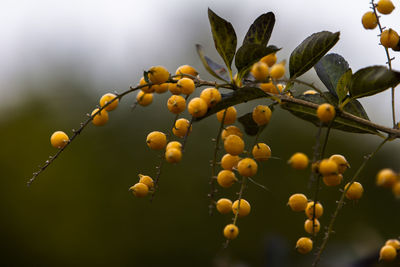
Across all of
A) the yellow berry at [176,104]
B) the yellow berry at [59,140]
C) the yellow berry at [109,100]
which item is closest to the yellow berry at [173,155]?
the yellow berry at [176,104]

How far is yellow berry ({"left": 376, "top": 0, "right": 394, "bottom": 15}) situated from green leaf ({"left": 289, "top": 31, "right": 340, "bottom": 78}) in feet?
0.58

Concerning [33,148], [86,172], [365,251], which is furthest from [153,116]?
A: [365,251]

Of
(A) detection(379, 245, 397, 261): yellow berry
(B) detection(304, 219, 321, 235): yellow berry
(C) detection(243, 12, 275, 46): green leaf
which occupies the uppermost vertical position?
(C) detection(243, 12, 275, 46): green leaf

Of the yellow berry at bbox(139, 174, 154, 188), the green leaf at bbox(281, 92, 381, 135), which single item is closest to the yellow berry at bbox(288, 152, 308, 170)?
the green leaf at bbox(281, 92, 381, 135)

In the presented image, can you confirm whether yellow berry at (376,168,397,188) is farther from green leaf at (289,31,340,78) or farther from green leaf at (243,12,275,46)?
green leaf at (243,12,275,46)

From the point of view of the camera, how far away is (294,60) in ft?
3.40

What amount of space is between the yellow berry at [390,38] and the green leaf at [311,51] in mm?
120

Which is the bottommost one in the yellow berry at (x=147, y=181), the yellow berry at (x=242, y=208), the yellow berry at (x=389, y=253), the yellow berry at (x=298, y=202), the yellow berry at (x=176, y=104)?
the yellow berry at (x=389, y=253)

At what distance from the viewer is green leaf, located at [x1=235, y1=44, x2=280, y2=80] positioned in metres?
0.95

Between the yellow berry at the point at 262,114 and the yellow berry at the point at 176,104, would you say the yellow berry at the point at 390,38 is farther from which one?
the yellow berry at the point at 176,104

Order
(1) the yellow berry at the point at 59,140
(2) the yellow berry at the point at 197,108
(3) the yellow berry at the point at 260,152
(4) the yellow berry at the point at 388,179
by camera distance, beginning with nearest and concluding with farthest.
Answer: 1. (4) the yellow berry at the point at 388,179
2. (2) the yellow berry at the point at 197,108
3. (3) the yellow berry at the point at 260,152
4. (1) the yellow berry at the point at 59,140

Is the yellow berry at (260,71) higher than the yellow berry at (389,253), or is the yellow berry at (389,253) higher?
the yellow berry at (260,71)

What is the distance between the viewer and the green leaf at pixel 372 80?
893 millimetres

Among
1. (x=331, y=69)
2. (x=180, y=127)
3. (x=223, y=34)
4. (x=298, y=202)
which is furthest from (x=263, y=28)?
(x=298, y=202)
